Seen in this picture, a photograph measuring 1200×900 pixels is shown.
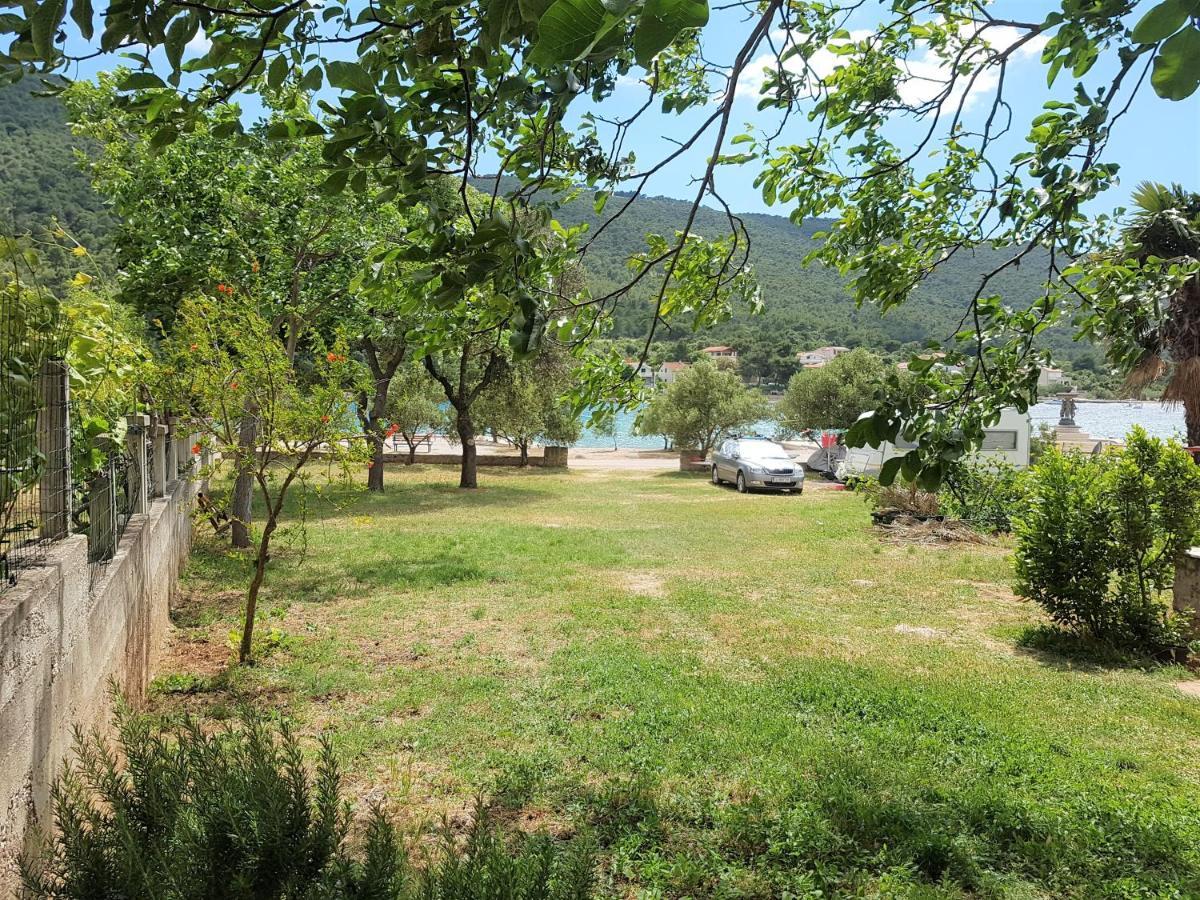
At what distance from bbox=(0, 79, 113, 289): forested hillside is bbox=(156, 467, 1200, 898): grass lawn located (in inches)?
131

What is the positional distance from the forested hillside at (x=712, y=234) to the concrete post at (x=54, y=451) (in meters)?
0.60

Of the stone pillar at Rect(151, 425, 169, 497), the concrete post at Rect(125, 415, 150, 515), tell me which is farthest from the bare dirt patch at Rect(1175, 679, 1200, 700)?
the stone pillar at Rect(151, 425, 169, 497)

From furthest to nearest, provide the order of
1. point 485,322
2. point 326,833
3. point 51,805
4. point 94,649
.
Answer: point 94,649 → point 485,322 → point 51,805 → point 326,833

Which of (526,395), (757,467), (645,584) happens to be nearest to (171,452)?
(645,584)

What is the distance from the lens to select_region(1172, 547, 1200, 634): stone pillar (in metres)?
6.24

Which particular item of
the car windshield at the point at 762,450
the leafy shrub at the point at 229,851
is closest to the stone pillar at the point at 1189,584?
the leafy shrub at the point at 229,851

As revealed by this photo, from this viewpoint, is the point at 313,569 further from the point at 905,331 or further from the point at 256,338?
the point at 905,331

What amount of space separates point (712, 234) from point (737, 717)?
3.37 metres

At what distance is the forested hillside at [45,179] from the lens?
31.8 ft

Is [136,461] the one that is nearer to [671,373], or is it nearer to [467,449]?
[467,449]

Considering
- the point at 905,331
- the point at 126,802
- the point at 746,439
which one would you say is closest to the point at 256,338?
the point at 126,802

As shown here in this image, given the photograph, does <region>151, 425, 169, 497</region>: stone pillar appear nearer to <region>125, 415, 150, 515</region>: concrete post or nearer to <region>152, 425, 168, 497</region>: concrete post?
<region>152, 425, 168, 497</region>: concrete post

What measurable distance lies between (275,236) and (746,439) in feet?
55.9

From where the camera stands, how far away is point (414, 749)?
4.32 metres
